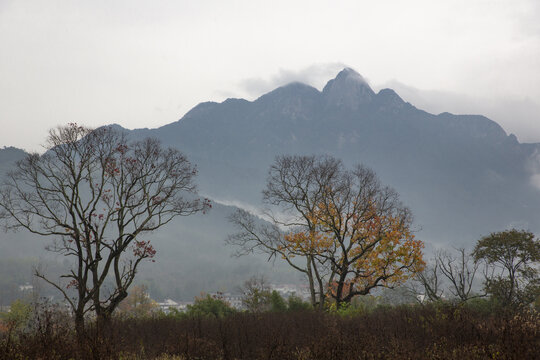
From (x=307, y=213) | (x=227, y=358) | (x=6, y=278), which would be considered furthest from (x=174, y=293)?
(x=227, y=358)

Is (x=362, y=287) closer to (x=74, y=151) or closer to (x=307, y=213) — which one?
(x=307, y=213)

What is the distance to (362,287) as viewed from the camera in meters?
22.1

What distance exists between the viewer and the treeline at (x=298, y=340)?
7281 mm

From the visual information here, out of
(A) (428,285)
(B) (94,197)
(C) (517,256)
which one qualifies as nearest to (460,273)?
(A) (428,285)

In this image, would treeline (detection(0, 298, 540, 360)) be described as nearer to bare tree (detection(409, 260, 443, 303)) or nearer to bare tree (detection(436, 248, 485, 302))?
bare tree (detection(409, 260, 443, 303))

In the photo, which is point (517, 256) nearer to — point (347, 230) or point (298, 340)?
point (347, 230)

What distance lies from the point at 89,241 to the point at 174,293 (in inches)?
5912

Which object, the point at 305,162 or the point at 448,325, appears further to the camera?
the point at 305,162

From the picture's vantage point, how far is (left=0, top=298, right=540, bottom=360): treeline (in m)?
7.28

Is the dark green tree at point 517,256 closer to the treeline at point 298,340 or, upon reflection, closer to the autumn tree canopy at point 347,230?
the autumn tree canopy at point 347,230

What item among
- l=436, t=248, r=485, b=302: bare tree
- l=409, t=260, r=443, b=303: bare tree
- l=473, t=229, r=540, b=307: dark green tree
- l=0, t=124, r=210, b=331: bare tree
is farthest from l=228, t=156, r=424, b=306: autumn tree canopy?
l=473, t=229, r=540, b=307: dark green tree

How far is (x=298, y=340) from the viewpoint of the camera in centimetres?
1062

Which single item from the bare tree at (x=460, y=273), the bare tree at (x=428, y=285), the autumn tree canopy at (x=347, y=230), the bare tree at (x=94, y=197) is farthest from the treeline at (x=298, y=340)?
the bare tree at (x=460, y=273)

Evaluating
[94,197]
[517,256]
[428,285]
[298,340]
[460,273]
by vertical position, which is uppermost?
[94,197]
